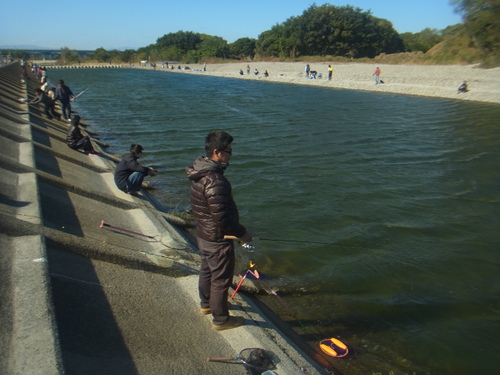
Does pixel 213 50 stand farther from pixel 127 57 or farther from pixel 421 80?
pixel 421 80

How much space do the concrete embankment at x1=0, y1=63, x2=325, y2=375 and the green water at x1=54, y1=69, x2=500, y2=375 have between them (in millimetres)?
1337

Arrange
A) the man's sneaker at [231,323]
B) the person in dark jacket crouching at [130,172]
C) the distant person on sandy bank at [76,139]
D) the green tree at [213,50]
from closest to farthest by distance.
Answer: the man's sneaker at [231,323], the person in dark jacket crouching at [130,172], the distant person on sandy bank at [76,139], the green tree at [213,50]

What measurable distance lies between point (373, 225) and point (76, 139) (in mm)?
8712

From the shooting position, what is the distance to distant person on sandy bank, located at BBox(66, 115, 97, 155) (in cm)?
1116

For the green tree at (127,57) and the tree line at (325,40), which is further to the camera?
the green tree at (127,57)

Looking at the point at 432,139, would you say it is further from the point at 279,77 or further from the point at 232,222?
the point at 279,77

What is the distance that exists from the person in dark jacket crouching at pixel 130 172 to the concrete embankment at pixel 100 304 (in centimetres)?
173

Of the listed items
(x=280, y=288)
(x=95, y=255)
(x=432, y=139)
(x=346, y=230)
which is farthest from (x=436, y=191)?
(x=95, y=255)

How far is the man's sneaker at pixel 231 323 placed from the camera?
12.8 feet

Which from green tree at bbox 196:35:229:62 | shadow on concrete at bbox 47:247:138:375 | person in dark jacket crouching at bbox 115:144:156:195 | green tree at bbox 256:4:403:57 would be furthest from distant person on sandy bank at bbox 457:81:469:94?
green tree at bbox 196:35:229:62

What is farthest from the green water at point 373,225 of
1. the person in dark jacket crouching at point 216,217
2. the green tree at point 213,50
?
the green tree at point 213,50

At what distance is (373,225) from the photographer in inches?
314

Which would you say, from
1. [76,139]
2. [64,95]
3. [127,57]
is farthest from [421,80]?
[127,57]

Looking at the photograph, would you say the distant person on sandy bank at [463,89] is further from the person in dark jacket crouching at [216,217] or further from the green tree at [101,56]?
the green tree at [101,56]
